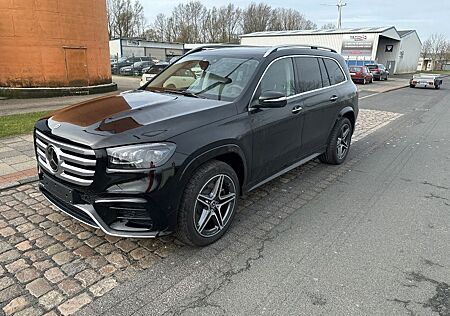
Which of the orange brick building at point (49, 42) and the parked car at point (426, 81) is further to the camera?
the parked car at point (426, 81)

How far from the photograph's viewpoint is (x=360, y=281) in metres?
2.74

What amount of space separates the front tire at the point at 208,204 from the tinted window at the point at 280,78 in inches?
43.9

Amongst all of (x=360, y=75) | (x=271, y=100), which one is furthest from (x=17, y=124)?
(x=360, y=75)

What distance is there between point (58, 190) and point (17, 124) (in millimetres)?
6207

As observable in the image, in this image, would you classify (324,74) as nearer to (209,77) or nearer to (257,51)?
(257,51)

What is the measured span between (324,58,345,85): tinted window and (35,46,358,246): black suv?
71cm

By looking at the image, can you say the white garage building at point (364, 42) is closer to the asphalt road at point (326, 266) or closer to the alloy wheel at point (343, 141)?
the alloy wheel at point (343, 141)

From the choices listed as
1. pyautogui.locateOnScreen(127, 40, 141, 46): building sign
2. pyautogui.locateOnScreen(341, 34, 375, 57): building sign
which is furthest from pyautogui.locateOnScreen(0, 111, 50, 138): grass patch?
pyautogui.locateOnScreen(341, 34, 375, 57): building sign

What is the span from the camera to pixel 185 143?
276 cm

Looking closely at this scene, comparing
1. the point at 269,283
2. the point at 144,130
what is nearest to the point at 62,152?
the point at 144,130

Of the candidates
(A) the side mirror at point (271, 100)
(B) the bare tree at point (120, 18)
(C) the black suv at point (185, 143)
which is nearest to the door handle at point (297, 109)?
(C) the black suv at point (185, 143)

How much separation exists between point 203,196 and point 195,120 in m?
0.70

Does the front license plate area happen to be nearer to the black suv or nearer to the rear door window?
the black suv

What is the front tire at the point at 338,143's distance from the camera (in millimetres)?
5363
